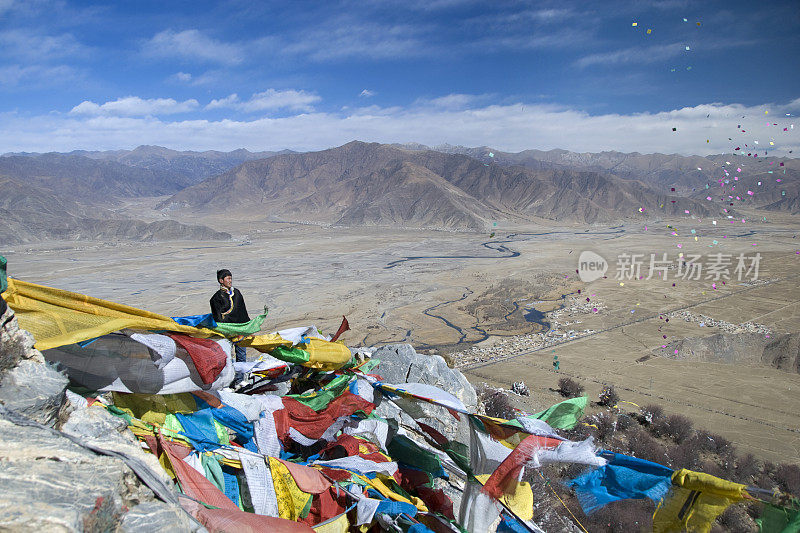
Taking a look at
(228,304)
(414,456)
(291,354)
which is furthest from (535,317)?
(291,354)

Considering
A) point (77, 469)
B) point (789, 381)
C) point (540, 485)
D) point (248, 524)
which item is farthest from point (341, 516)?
point (789, 381)

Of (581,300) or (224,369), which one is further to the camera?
(581,300)

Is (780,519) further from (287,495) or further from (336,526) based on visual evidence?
(287,495)

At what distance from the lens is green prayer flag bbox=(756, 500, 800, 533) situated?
1.90 metres

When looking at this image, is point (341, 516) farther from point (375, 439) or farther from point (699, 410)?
point (699, 410)

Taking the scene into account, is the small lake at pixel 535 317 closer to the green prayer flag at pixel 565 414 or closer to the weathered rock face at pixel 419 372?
the weathered rock face at pixel 419 372

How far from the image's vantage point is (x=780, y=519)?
196 cm

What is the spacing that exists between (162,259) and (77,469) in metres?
49.4

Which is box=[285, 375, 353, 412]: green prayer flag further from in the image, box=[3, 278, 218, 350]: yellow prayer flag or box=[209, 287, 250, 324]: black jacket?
box=[3, 278, 218, 350]: yellow prayer flag

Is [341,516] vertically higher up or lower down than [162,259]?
higher up

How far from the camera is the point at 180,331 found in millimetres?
3139

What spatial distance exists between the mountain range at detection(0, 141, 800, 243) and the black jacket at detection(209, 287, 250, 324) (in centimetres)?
5829

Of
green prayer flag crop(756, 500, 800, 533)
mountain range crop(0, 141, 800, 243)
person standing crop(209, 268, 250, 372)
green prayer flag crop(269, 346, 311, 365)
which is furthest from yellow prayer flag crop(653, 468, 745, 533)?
mountain range crop(0, 141, 800, 243)

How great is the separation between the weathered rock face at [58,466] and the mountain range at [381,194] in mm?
60117
